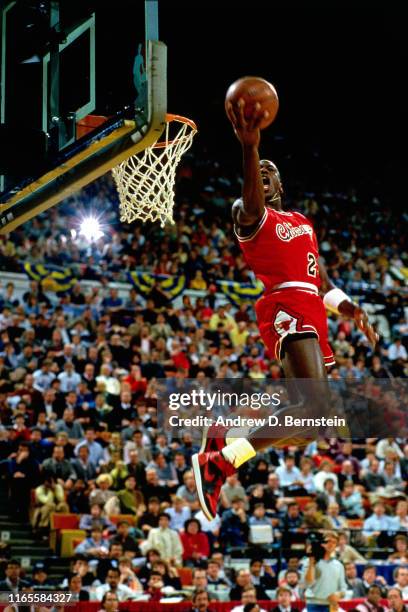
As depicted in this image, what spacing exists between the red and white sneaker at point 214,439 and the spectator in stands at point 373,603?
16.1 feet

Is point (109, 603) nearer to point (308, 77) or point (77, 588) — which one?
point (77, 588)

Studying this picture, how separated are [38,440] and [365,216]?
13325 millimetres

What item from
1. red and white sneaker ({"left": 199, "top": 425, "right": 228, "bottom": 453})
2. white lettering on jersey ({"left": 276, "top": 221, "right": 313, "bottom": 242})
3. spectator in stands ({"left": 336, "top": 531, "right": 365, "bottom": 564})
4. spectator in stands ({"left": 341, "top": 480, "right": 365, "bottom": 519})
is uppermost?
white lettering on jersey ({"left": 276, "top": 221, "right": 313, "bottom": 242})

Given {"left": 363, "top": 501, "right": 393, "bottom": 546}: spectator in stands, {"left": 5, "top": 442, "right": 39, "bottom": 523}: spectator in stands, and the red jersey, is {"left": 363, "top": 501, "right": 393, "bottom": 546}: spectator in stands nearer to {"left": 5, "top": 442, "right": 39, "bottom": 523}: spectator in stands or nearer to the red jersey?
{"left": 5, "top": 442, "right": 39, "bottom": 523}: spectator in stands

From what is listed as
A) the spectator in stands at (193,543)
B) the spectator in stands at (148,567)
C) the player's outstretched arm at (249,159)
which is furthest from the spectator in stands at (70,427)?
the player's outstretched arm at (249,159)

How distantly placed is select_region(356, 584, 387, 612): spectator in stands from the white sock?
5.02 metres

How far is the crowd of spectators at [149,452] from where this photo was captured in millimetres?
10234

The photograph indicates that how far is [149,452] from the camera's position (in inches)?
460

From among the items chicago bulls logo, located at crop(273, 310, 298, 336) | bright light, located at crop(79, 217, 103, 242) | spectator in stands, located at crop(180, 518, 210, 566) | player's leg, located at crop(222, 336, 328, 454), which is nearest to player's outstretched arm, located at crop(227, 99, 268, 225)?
chicago bulls logo, located at crop(273, 310, 298, 336)

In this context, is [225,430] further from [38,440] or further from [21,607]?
[38,440]

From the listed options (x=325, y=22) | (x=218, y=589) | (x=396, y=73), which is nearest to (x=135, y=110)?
(x=218, y=589)

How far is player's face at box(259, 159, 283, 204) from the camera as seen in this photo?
18.6 ft

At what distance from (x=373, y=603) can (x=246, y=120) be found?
6.41m

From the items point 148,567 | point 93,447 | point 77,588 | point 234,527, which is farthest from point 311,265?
point 93,447
